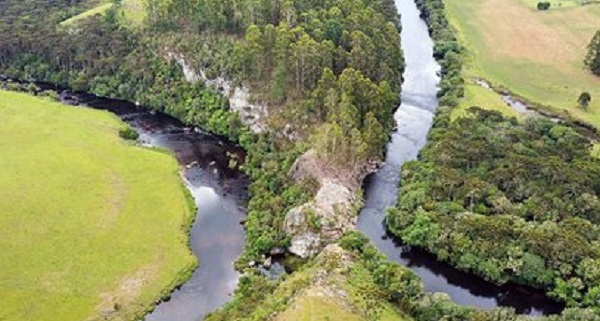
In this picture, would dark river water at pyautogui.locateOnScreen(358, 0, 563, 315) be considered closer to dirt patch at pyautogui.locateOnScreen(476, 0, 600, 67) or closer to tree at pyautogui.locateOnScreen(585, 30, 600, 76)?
dirt patch at pyautogui.locateOnScreen(476, 0, 600, 67)

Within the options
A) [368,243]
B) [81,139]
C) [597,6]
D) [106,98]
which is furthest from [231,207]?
[597,6]

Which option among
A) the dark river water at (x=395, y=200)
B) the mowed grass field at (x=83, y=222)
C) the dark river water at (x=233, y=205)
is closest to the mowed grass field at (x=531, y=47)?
the dark river water at (x=395, y=200)

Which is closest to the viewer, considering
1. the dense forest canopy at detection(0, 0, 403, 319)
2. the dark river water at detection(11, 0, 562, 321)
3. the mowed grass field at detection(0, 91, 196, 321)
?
the mowed grass field at detection(0, 91, 196, 321)

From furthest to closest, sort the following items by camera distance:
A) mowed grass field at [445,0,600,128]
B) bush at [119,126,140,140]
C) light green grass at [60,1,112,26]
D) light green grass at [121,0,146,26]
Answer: light green grass at [60,1,112,26] → light green grass at [121,0,146,26] → mowed grass field at [445,0,600,128] → bush at [119,126,140,140]

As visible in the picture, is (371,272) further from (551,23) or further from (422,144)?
(551,23)

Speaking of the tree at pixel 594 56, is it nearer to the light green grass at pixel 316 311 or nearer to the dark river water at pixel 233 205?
the dark river water at pixel 233 205

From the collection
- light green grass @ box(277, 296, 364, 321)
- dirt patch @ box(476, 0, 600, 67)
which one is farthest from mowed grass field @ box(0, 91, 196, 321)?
dirt patch @ box(476, 0, 600, 67)

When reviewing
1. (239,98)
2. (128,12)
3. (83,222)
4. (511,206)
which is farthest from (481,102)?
(128,12)
